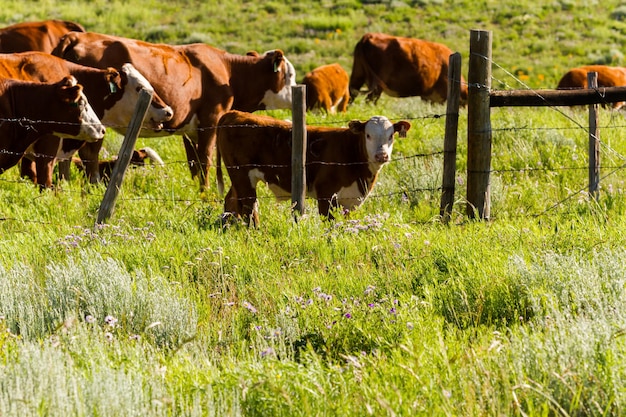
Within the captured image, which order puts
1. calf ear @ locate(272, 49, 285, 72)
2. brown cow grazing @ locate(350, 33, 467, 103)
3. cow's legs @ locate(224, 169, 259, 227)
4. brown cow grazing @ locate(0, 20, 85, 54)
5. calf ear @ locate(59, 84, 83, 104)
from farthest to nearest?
brown cow grazing @ locate(350, 33, 467, 103) → brown cow grazing @ locate(0, 20, 85, 54) → calf ear @ locate(272, 49, 285, 72) → calf ear @ locate(59, 84, 83, 104) → cow's legs @ locate(224, 169, 259, 227)

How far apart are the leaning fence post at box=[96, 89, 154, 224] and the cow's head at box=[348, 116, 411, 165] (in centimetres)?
189

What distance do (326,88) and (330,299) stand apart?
11733 mm

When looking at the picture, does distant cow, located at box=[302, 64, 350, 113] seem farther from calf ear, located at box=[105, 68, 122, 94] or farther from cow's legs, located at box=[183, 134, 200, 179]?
calf ear, located at box=[105, 68, 122, 94]

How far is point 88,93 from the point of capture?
11.0 meters

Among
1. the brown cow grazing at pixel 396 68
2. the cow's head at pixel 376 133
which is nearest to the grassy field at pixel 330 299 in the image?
the cow's head at pixel 376 133

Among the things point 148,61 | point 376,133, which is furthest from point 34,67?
point 376,133

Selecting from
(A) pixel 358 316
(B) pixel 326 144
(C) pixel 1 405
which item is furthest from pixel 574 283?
(B) pixel 326 144

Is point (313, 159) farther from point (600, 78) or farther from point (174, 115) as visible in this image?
point (600, 78)

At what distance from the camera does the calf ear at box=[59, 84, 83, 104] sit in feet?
30.8

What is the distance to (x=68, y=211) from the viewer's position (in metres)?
9.12

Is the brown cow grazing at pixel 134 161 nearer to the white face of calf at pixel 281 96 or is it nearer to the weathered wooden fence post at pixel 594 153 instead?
the white face of calf at pixel 281 96

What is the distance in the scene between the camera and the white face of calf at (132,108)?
36.8ft

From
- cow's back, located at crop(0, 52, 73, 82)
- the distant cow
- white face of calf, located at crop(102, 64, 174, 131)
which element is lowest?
the distant cow

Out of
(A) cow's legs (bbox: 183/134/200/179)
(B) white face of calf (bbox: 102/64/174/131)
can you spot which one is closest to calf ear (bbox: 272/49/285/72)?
(A) cow's legs (bbox: 183/134/200/179)
